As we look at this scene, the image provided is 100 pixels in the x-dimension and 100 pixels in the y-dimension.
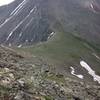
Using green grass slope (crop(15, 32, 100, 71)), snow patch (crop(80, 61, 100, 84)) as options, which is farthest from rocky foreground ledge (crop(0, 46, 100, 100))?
snow patch (crop(80, 61, 100, 84))

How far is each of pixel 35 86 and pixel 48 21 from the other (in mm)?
94077

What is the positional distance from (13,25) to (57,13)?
60.2 feet

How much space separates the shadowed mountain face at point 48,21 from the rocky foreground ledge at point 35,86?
7510cm

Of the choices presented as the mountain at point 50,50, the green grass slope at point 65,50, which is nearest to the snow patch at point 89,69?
the mountain at point 50,50

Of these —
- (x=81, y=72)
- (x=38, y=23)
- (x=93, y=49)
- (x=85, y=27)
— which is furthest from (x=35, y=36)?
(x=81, y=72)

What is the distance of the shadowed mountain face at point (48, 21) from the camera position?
11675cm

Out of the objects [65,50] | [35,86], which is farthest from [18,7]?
[35,86]

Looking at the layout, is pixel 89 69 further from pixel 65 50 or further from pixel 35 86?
pixel 35 86

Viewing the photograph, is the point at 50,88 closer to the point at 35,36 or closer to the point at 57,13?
the point at 35,36

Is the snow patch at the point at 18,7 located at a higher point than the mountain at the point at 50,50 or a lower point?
lower

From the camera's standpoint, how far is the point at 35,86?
2773cm

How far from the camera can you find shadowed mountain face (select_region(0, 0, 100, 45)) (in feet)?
383

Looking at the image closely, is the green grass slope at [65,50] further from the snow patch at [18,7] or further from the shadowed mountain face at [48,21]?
the snow patch at [18,7]

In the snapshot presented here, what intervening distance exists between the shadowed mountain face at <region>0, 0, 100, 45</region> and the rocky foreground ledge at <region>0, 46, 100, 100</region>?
75103 mm
